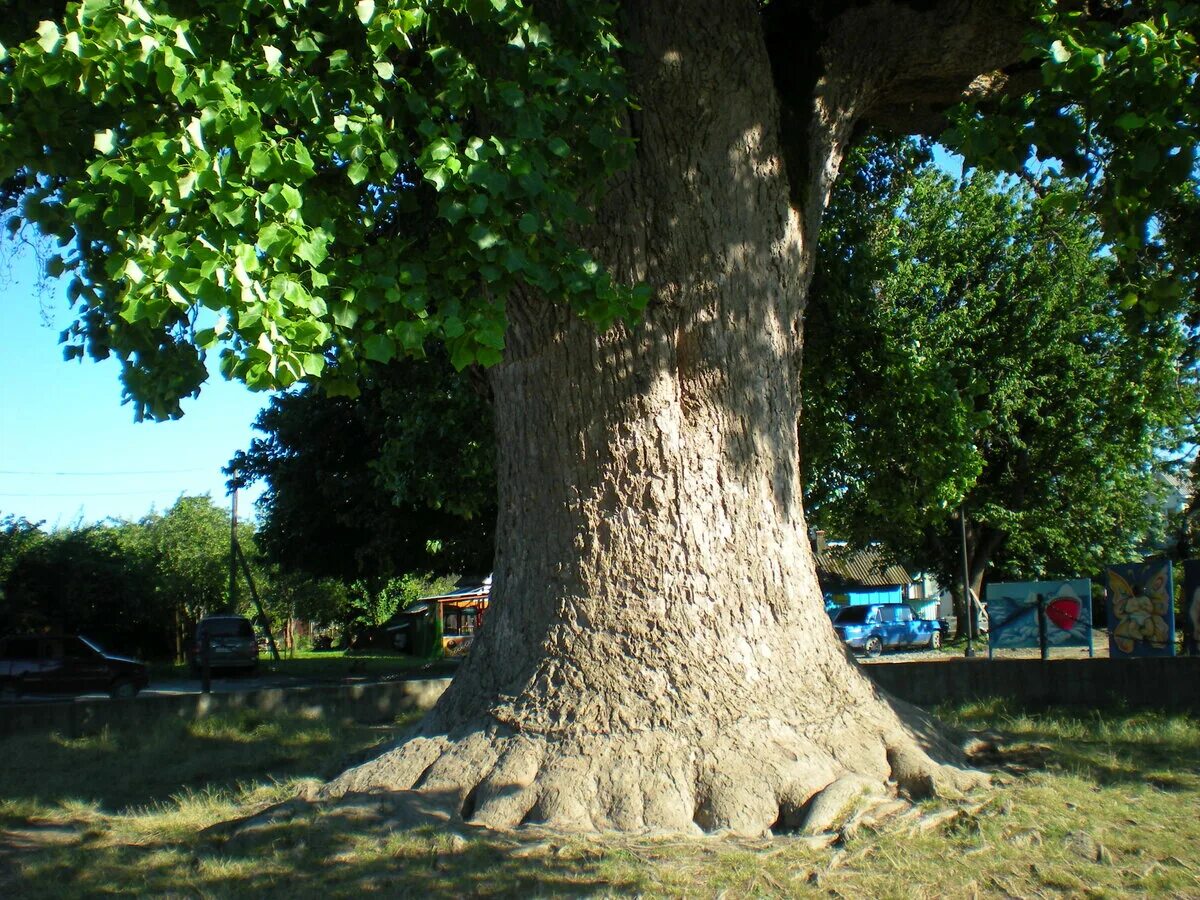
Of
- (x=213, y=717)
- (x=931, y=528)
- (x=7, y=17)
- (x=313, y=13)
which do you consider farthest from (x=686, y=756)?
(x=931, y=528)

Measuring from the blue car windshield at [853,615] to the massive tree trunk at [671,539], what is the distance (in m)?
27.4

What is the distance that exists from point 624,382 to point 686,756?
2.21 meters

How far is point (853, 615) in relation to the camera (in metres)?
34.5

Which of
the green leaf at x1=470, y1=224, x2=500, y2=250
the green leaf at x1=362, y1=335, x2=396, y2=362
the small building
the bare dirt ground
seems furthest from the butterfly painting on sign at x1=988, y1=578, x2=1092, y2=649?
the small building

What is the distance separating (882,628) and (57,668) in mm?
23236

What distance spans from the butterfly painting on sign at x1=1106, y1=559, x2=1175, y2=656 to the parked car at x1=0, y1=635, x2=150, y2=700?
58.1 ft

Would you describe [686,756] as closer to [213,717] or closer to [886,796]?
[886,796]

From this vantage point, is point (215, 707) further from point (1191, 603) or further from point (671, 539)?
point (1191, 603)

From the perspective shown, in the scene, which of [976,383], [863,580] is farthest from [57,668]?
[863,580]

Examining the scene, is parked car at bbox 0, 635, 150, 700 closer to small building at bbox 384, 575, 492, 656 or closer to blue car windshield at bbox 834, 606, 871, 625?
small building at bbox 384, 575, 492, 656

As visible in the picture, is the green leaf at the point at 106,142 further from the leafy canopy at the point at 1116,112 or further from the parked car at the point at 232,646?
the parked car at the point at 232,646

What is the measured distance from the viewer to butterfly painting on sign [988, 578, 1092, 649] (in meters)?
20.2

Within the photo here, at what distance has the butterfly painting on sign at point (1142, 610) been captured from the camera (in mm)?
18250

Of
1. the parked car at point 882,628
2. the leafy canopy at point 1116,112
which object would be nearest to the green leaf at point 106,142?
the leafy canopy at point 1116,112
